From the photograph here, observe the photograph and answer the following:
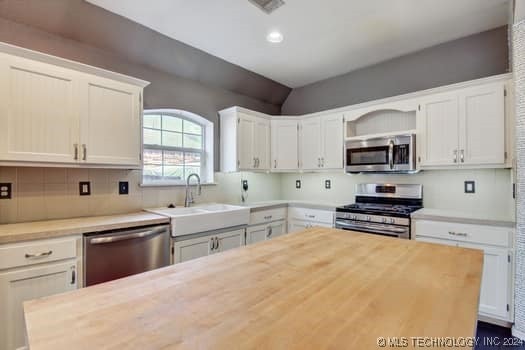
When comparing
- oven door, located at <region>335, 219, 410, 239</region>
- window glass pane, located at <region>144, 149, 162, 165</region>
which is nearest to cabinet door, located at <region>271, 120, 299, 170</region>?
oven door, located at <region>335, 219, 410, 239</region>

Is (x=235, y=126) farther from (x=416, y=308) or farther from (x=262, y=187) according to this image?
(x=416, y=308)

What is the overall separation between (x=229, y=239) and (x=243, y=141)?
1311 millimetres

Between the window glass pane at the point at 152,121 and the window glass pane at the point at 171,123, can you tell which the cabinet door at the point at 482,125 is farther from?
the window glass pane at the point at 152,121

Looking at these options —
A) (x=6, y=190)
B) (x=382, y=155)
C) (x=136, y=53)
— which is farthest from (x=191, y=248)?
(x=382, y=155)

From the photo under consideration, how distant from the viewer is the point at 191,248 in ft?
8.19

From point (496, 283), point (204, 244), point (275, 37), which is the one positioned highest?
point (275, 37)

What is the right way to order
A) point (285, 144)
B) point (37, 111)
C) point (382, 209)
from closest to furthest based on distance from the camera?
point (37, 111) < point (382, 209) < point (285, 144)

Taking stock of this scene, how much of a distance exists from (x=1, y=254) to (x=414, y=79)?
4100mm

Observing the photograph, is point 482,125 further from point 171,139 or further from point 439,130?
point 171,139

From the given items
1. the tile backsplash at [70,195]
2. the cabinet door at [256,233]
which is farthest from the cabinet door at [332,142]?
the tile backsplash at [70,195]

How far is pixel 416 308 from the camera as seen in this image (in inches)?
31.3

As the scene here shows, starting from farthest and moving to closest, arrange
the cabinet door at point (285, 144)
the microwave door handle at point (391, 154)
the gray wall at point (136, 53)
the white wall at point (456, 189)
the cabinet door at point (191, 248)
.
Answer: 1. the cabinet door at point (285, 144)
2. the microwave door handle at point (391, 154)
3. the white wall at point (456, 189)
4. the cabinet door at point (191, 248)
5. the gray wall at point (136, 53)

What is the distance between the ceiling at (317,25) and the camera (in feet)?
7.43

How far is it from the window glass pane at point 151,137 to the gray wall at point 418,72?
2.29 meters
